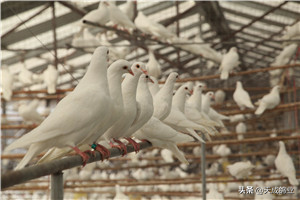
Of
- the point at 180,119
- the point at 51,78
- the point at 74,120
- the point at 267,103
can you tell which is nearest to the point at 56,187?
the point at 74,120

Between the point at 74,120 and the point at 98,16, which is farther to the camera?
the point at 98,16

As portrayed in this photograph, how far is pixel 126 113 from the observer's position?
1.92 metres

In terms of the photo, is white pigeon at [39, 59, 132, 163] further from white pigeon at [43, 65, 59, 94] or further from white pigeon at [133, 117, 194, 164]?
white pigeon at [43, 65, 59, 94]

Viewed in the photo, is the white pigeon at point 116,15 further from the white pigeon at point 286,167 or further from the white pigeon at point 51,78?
the white pigeon at point 286,167

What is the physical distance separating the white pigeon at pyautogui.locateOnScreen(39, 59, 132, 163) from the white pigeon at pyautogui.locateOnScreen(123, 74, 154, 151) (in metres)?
0.25

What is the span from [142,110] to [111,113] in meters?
0.47

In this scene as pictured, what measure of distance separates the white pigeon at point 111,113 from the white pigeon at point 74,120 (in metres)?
0.08

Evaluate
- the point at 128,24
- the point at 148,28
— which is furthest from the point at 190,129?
Answer: the point at 148,28

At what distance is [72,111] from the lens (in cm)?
156

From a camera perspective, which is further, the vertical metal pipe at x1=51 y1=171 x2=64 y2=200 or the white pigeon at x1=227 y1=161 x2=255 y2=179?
the white pigeon at x1=227 y1=161 x2=255 y2=179

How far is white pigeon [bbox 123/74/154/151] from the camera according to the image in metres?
2.12

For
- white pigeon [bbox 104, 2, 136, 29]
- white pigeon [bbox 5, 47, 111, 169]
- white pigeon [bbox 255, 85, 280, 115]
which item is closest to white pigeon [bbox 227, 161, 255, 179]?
white pigeon [bbox 255, 85, 280, 115]

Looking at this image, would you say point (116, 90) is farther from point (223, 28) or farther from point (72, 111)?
point (223, 28)

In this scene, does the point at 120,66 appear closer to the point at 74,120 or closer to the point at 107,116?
the point at 107,116
